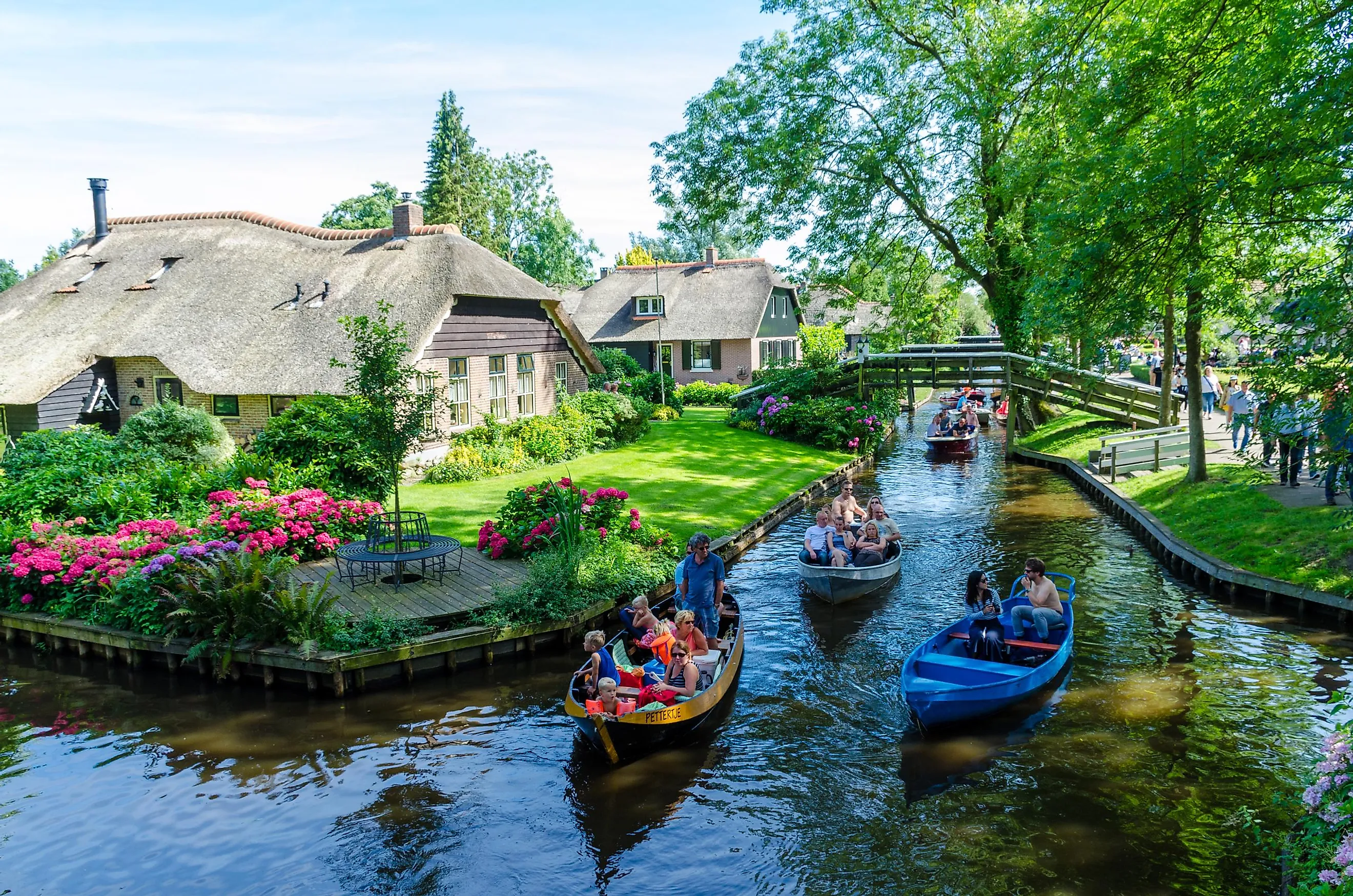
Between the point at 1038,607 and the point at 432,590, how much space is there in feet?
30.8

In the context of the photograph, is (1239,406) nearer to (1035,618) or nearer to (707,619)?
(1035,618)

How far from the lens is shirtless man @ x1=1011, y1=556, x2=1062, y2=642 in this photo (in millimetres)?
12375

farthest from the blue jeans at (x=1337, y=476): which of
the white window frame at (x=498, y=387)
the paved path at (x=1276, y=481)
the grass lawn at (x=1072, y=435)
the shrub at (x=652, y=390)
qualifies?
the shrub at (x=652, y=390)

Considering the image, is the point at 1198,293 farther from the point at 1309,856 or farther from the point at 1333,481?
the point at 1309,856

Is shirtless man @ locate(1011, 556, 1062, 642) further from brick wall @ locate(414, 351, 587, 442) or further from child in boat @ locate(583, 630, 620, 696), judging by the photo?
brick wall @ locate(414, 351, 587, 442)

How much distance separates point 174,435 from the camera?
2022 cm

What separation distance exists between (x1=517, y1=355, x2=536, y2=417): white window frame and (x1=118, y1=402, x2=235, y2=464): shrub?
31.4ft

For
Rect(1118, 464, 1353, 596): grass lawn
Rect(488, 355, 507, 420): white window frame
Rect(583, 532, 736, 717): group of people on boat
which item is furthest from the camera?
Rect(488, 355, 507, 420): white window frame

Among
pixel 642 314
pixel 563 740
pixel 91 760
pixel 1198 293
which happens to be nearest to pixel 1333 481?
pixel 1198 293

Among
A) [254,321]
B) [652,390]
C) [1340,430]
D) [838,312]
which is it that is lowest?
[1340,430]

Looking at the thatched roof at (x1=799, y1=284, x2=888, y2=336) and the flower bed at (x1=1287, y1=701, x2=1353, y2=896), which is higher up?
the thatched roof at (x1=799, y1=284, x2=888, y2=336)

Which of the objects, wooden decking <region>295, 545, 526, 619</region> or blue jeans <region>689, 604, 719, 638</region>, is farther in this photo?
wooden decking <region>295, 545, 526, 619</region>

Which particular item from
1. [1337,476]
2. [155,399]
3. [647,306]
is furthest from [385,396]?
[647,306]

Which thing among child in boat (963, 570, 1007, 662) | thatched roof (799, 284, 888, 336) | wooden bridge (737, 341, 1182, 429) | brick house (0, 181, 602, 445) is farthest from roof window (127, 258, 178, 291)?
A: child in boat (963, 570, 1007, 662)
